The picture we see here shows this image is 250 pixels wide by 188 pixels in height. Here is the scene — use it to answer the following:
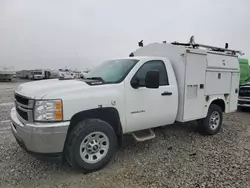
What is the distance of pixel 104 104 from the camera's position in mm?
3654

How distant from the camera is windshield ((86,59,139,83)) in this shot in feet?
13.4

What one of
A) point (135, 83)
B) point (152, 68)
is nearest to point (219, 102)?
point (152, 68)

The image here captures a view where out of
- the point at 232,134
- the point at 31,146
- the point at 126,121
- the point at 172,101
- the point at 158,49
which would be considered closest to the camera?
the point at 31,146

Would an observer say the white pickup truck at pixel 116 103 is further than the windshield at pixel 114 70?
No

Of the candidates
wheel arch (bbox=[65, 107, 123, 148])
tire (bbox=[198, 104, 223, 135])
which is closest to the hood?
wheel arch (bbox=[65, 107, 123, 148])

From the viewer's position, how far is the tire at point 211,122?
5584mm

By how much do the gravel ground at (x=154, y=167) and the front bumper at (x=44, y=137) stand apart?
1.80 ft

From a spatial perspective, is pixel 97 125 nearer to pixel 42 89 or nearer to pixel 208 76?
pixel 42 89

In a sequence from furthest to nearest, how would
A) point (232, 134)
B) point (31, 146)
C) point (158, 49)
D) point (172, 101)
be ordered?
point (232, 134)
point (158, 49)
point (172, 101)
point (31, 146)

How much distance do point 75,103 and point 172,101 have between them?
2178 millimetres

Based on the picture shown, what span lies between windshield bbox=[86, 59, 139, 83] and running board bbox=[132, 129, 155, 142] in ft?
4.00

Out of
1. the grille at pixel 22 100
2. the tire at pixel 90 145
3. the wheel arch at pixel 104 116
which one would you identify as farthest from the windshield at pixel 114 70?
the grille at pixel 22 100

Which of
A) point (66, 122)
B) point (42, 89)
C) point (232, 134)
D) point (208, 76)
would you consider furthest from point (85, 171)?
point (232, 134)

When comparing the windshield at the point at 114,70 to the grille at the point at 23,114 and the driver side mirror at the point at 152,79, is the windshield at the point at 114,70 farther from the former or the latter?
the grille at the point at 23,114
